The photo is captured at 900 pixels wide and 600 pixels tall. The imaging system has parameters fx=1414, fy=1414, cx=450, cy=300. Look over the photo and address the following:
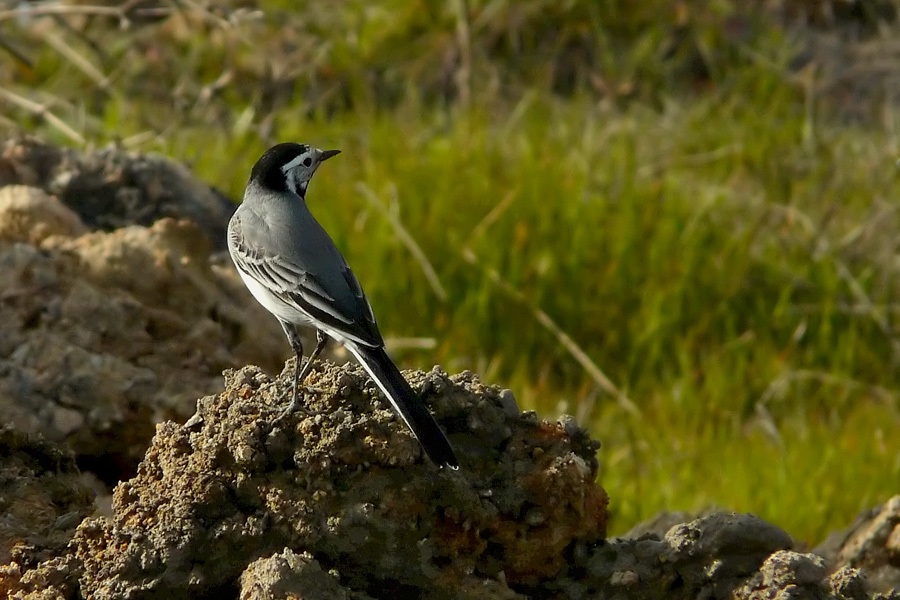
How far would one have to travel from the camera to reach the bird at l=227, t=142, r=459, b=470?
3.19 m

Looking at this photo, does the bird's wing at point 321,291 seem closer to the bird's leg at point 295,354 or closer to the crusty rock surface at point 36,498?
the bird's leg at point 295,354

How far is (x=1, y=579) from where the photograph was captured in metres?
3.18

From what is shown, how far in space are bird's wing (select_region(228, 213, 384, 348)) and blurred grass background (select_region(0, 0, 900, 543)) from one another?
2.21 metres

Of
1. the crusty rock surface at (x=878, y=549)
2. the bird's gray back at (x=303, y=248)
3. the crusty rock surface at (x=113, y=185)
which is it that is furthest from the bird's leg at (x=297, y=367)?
the crusty rock surface at (x=878, y=549)

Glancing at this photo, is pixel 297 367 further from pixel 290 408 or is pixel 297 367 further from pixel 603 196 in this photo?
pixel 603 196

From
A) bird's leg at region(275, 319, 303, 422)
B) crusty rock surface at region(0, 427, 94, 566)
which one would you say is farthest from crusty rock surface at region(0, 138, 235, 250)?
crusty rock surface at region(0, 427, 94, 566)

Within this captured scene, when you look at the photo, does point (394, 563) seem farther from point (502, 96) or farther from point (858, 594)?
point (502, 96)

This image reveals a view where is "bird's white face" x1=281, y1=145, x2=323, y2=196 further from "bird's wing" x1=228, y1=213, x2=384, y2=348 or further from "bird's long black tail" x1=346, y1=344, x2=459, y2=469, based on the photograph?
"bird's long black tail" x1=346, y1=344, x2=459, y2=469

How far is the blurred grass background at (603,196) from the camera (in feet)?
21.4

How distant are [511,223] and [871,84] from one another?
4.51 meters

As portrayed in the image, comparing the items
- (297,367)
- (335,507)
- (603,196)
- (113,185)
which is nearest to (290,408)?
(335,507)

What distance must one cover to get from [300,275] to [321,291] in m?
0.11

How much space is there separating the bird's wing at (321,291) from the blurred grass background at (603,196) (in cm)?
221

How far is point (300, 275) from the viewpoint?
12.5ft
